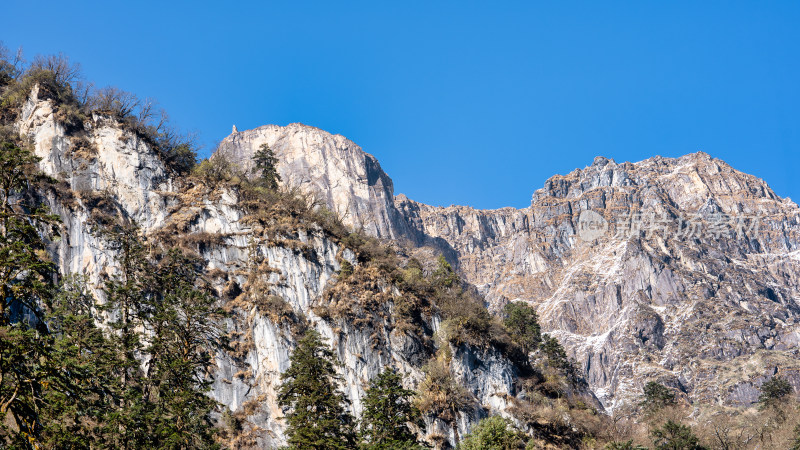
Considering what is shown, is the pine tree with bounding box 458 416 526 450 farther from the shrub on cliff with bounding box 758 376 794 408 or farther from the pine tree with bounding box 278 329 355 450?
the shrub on cliff with bounding box 758 376 794 408

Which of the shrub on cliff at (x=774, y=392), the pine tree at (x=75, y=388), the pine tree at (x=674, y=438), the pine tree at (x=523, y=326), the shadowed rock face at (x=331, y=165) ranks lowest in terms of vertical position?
the pine tree at (x=674, y=438)

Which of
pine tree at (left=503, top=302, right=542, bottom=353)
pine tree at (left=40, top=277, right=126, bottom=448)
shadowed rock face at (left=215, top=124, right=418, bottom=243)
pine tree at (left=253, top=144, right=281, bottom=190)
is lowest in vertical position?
pine tree at (left=40, top=277, right=126, bottom=448)

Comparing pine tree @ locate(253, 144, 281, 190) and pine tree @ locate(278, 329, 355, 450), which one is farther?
pine tree @ locate(253, 144, 281, 190)

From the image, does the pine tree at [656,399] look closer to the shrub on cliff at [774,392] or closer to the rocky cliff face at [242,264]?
the shrub on cliff at [774,392]

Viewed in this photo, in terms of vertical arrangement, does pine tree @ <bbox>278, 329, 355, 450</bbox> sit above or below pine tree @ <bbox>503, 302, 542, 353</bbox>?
below

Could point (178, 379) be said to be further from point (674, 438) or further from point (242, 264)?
point (674, 438)

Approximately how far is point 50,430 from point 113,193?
42.6m

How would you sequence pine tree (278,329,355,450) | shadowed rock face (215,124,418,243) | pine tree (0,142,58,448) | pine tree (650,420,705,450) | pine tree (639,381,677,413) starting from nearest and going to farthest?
pine tree (0,142,58,448) → pine tree (278,329,355,450) → pine tree (650,420,705,450) → pine tree (639,381,677,413) → shadowed rock face (215,124,418,243)

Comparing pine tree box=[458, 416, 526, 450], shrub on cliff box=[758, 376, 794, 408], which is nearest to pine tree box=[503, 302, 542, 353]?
pine tree box=[458, 416, 526, 450]

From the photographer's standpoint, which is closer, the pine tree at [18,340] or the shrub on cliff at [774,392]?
the pine tree at [18,340]

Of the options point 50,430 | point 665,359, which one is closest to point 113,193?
point 50,430

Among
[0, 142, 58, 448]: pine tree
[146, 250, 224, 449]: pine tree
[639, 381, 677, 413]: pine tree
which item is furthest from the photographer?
[639, 381, 677, 413]: pine tree

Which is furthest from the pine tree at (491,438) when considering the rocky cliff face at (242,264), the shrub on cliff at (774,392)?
the shrub on cliff at (774,392)

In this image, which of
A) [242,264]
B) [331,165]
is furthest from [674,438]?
[331,165]
